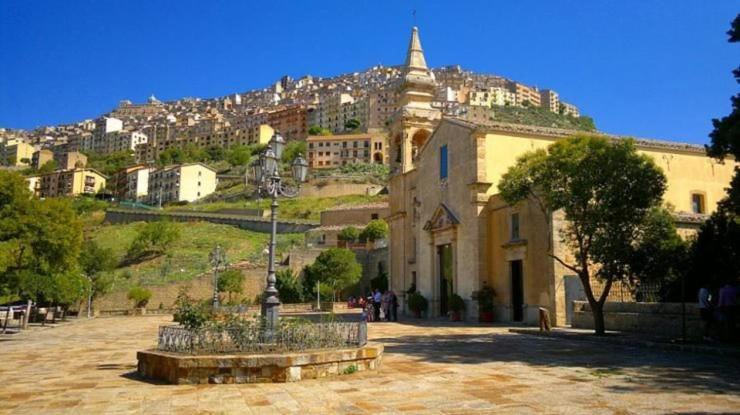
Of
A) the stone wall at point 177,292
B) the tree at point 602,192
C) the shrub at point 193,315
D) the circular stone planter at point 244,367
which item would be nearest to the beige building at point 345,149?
the stone wall at point 177,292

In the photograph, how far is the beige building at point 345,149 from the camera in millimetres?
133750

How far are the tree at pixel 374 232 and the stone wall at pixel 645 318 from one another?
1919 inches

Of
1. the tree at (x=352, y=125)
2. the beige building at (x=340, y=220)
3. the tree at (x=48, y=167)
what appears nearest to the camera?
the beige building at (x=340, y=220)

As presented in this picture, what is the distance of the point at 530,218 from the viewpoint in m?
25.2

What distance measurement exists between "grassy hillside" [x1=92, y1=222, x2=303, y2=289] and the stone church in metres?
32.1

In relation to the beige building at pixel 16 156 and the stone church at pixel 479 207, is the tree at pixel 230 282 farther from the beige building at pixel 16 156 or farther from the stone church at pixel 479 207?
the beige building at pixel 16 156

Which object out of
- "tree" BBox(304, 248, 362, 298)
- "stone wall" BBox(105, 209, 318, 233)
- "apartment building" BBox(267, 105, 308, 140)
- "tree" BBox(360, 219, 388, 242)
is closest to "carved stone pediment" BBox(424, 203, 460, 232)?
"tree" BBox(304, 248, 362, 298)

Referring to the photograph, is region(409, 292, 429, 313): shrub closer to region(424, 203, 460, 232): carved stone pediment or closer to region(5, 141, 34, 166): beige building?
region(424, 203, 460, 232): carved stone pediment

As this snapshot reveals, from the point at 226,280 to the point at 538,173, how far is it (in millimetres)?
41575

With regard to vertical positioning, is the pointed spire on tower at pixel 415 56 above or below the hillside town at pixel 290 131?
below

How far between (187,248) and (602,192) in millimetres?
65265

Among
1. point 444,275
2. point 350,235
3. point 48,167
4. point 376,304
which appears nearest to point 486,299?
point 444,275

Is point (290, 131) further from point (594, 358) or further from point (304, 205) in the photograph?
point (594, 358)

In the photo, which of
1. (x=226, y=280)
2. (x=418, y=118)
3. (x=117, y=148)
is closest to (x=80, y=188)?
(x=117, y=148)
